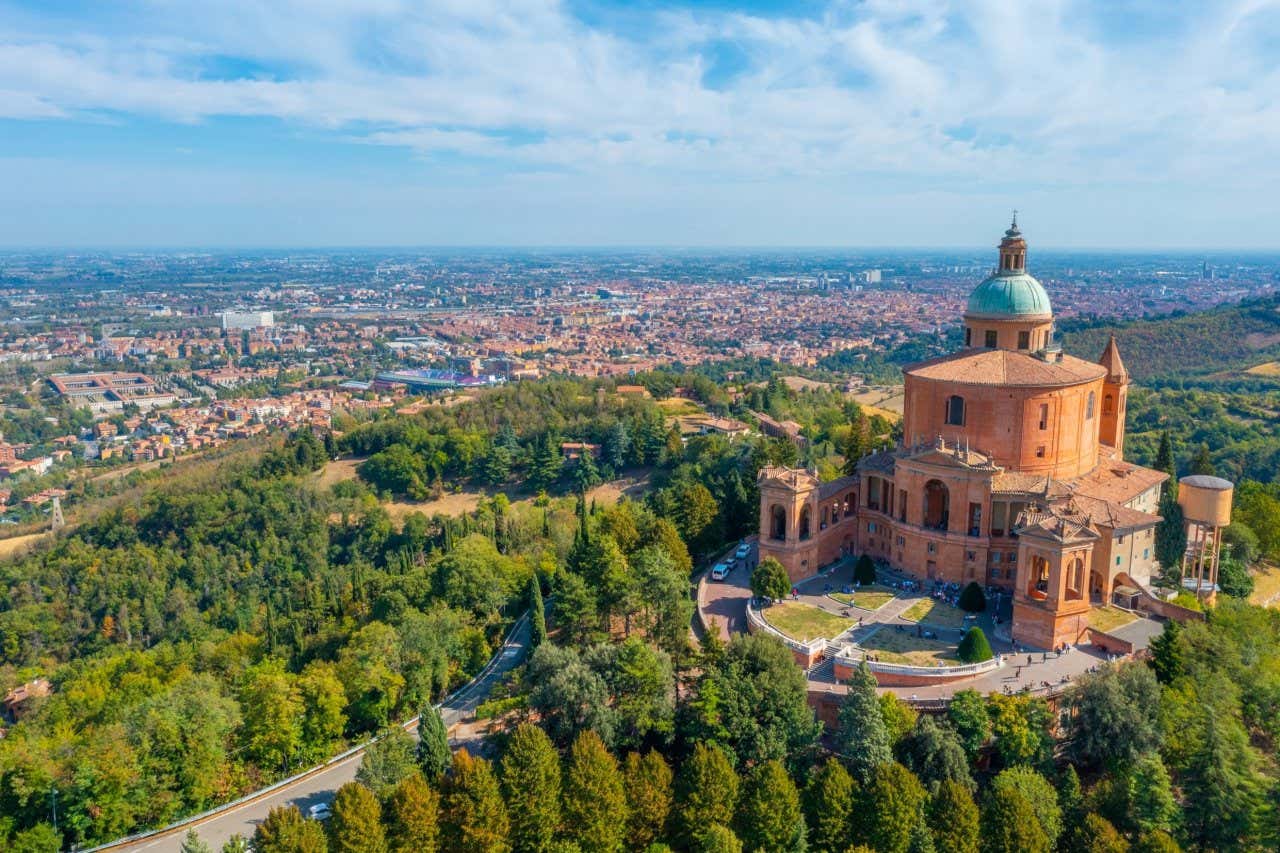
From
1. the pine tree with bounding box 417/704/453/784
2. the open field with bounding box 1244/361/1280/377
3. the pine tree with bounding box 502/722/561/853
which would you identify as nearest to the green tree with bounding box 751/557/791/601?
the pine tree with bounding box 502/722/561/853

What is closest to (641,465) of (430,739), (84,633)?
(84,633)

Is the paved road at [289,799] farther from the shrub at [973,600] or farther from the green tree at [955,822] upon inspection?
the shrub at [973,600]

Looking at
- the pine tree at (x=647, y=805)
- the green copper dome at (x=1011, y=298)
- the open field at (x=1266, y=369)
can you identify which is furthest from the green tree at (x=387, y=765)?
the open field at (x=1266, y=369)

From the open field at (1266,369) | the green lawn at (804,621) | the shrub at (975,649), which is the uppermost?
the open field at (1266,369)

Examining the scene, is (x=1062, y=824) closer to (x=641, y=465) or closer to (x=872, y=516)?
(x=872, y=516)

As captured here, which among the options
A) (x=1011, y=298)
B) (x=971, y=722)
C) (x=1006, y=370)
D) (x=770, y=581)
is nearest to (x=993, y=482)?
(x=1006, y=370)
